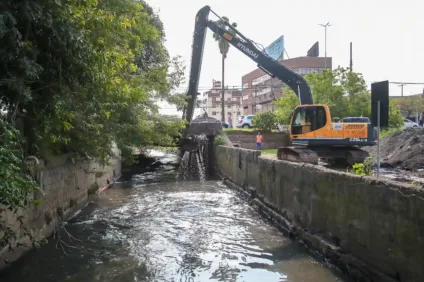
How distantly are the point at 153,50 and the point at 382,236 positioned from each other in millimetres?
19455

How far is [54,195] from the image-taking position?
1087 cm

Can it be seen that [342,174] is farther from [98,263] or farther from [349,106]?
[349,106]

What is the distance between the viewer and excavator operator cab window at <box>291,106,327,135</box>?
1769cm

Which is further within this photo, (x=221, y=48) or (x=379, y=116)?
(x=221, y=48)

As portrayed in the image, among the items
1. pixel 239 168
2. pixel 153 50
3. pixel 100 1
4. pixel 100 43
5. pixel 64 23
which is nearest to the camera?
pixel 64 23

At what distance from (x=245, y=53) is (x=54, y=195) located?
41.7 feet

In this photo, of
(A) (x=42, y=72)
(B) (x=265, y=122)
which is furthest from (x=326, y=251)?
(B) (x=265, y=122)

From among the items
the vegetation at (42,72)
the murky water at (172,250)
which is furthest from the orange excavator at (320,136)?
the vegetation at (42,72)

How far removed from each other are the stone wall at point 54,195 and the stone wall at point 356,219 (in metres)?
5.08

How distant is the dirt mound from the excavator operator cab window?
3.52 m

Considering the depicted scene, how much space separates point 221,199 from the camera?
16484 millimetres

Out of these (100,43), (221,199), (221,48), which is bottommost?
(221,199)

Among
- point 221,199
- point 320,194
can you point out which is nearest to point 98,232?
point 320,194

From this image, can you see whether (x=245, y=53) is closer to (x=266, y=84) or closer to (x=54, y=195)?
(x=54, y=195)
